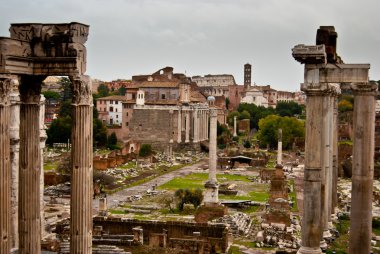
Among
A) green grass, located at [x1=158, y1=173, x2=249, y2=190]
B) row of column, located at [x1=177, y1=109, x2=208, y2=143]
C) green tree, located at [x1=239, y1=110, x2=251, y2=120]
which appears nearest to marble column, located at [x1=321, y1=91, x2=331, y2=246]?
green grass, located at [x1=158, y1=173, x2=249, y2=190]

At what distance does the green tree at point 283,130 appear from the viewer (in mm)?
71375

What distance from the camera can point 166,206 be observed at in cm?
3350

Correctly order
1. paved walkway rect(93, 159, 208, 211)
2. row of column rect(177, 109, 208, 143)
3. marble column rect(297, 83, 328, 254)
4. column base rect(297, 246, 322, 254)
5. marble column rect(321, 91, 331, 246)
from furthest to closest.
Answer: row of column rect(177, 109, 208, 143) < paved walkway rect(93, 159, 208, 211) < marble column rect(321, 91, 331, 246) < column base rect(297, 246, 322, 254) < marble column rect(297, 83, 328, 254)

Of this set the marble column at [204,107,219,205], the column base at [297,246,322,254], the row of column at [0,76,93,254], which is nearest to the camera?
the row of column at [0,76,93,254]

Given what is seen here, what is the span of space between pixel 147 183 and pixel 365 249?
108 feet

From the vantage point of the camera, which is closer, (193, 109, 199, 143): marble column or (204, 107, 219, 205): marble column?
(204, 107, 219, 205): marble column

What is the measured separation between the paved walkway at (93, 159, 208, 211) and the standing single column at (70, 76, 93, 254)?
73.3 ft

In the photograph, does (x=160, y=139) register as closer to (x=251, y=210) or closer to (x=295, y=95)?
(x=251, y=210)

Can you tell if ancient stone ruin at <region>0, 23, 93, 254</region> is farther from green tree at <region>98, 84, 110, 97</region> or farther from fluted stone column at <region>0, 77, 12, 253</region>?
green tree at <region>98, 84, 110, 97</region>

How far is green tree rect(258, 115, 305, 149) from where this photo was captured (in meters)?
71.4

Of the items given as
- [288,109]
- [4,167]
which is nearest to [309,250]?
[4,167]

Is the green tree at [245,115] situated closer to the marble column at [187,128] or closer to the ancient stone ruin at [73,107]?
the marble column at [187,128]

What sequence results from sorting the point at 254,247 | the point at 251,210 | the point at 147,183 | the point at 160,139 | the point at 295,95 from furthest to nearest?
the point at 295,95
the point at 160,139
the point at 147,183
the point at 251,210
the point at 254,247

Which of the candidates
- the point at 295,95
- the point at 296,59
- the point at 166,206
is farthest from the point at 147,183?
the point at 295,95
